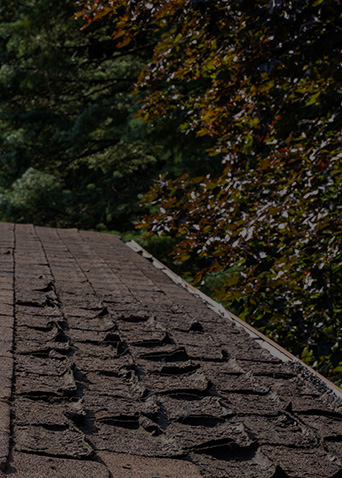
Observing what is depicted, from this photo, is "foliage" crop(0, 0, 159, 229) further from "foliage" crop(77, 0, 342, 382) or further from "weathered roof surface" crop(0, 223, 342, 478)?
"weathered roof surface" crop(0, 223, 342, 478)

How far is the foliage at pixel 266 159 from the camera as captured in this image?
456 centimetres

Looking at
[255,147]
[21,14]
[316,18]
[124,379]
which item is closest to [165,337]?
[124,379]

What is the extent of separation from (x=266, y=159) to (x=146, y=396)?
11.3 ft

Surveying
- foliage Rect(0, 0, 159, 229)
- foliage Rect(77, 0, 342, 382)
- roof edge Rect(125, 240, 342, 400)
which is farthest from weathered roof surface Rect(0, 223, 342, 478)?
foliage Rect(0, 0, 159, 229)

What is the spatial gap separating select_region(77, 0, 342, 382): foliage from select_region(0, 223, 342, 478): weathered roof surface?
1440 mm

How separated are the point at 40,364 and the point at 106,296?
60.0 inches

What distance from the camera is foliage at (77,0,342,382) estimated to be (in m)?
4.56

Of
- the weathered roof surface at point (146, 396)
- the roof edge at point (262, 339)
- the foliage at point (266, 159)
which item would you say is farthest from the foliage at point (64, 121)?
the weathered roof surface at point (146, 396)

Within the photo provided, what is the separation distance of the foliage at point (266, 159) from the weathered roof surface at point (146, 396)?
1.44m

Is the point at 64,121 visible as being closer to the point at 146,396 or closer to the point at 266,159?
the point at 266,159

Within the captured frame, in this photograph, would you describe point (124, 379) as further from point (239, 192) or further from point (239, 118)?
point (239, 118)

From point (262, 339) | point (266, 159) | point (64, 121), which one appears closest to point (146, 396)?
point (262, 339)

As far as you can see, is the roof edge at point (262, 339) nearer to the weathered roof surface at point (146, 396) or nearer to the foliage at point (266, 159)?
the weathered roof surface at point (146, 396)

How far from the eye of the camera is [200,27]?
16.3 feet
